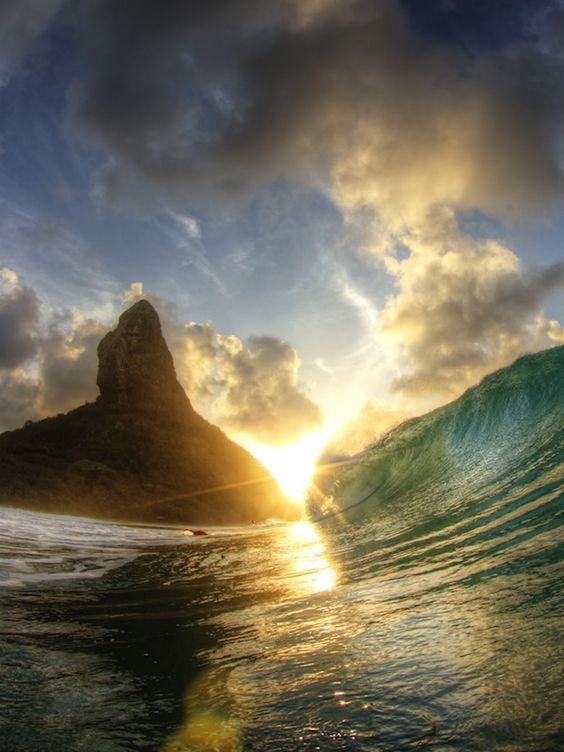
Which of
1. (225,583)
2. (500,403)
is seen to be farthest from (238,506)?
(225,583)

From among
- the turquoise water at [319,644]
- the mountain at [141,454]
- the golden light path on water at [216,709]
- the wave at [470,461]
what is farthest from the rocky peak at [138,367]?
the golden light path on water at [216,709]

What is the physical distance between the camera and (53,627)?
17.0 ft

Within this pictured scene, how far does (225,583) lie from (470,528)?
4012 millimetres

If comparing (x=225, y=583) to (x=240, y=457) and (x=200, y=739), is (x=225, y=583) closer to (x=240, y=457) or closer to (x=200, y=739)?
(x=200, y=739)

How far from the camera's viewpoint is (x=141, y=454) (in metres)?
73.6

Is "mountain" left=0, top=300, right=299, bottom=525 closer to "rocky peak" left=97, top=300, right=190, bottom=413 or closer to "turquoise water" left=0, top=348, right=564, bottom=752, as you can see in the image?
"rocky peak" left=97, top=300, right=190, bottom=413

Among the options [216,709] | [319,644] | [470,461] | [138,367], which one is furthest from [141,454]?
[216,709]

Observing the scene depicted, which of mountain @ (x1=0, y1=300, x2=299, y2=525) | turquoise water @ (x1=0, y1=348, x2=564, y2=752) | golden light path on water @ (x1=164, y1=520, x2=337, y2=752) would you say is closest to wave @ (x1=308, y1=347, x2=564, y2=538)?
turquoise water @ (x1=0, y1=348, x2=564, y2=752)

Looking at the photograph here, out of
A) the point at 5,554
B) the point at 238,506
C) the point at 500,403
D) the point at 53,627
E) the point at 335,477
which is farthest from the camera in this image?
the point at 238,506

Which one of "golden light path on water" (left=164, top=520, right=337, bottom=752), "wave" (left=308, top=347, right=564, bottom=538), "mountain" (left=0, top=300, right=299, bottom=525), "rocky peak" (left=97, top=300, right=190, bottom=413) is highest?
"rocky peak" (left=97, top=300, right=190, bottom=413)

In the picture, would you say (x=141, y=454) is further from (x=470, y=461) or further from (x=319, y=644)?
(x=319, y=644)

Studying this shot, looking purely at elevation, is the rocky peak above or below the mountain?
above

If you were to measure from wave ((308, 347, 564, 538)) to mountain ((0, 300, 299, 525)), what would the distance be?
3958cm

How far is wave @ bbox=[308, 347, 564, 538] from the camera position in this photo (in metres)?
9.51
